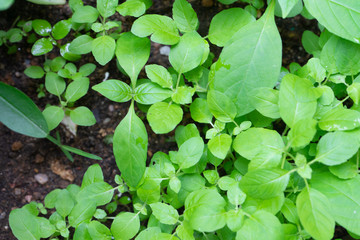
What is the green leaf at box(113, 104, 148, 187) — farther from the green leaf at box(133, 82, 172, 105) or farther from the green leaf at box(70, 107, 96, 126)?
the green leaf at box(70, 107, 96, 126)

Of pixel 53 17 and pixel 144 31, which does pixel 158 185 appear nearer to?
pixel 144 31

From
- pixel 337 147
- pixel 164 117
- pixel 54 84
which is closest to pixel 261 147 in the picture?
pixel 337 147

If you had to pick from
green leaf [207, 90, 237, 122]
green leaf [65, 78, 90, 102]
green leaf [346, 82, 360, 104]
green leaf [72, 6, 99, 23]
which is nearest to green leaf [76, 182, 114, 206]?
green leaf [65, 78, 90, 102]

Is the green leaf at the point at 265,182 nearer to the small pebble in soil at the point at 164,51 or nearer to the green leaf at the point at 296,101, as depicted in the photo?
the green leaf at the point at 296,101

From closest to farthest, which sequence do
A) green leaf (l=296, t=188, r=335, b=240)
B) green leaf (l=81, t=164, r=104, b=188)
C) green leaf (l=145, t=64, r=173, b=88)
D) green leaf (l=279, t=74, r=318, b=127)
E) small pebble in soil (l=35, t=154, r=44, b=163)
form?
green leaf (l=296, t=188, r=335, b=240) → green leaf (l=279, t=74, r=318, b=127) → green leaf (l=145, t=64, r=173, b=88) → green leaf (l=81, t=164, r=104, b=188) → small pebble in soil (l=35, t=154, r=44, b=163)

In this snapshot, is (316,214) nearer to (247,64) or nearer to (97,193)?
(247,64)

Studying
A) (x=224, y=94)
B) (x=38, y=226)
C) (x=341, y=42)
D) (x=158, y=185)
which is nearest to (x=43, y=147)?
(x=38, y=226)
